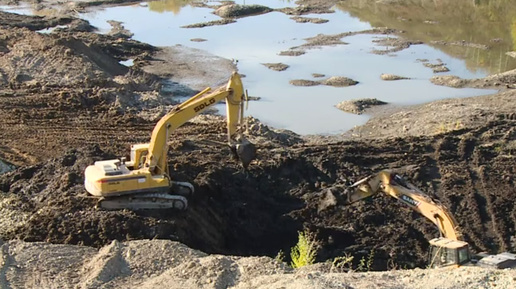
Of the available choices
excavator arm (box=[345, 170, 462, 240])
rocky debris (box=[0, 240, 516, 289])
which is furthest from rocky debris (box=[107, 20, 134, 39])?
rocky debris (box=[0, 240, 516, 289])

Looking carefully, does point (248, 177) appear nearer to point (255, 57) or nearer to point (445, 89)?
point (445, 89)

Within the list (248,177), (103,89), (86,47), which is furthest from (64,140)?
(86,47)

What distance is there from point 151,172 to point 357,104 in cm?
1197

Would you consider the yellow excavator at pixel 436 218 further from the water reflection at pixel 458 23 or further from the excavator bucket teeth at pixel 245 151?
the water reflection at pixel 458 23

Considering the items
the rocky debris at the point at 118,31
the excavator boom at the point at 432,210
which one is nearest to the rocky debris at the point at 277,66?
the rocky debris at the point at 118,31

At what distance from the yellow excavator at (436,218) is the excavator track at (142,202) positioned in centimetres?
331

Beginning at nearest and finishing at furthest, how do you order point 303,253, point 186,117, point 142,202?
point 303,253 → point 142,202 → point 186,117

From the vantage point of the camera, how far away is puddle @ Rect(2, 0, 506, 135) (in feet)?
82.7

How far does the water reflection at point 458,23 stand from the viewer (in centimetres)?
3231

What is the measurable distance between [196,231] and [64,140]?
705cm

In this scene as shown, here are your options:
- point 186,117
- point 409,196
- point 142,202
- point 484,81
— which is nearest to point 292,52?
point 484,81

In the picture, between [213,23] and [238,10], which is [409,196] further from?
[238,10]

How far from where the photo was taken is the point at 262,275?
1079 cm

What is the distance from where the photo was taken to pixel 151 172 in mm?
14445
